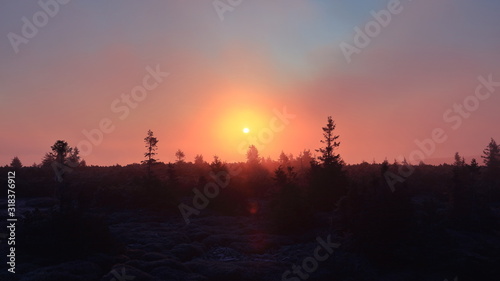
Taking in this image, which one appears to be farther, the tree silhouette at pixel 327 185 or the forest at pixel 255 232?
the tree silhouette at pixel 327 185

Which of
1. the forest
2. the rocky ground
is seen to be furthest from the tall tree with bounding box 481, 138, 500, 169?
the rocky ground

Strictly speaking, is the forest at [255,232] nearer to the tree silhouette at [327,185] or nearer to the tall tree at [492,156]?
the tree silhouette at [327,185]

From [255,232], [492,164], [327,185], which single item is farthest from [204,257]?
[492,164]

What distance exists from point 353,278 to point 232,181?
28.4 metres

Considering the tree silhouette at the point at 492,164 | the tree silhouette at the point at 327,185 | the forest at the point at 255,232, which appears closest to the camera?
the forest at the point at 255,232

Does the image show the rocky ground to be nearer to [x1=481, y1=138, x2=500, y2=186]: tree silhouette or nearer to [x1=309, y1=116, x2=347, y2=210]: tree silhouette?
[x1=309, y1=116, x2=347, y2=210]: tree silhouette

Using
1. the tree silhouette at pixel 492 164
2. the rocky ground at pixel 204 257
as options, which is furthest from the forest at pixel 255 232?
the tree silhouette at pixel 492 164

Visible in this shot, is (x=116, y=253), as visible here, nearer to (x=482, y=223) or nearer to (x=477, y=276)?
(x=477, y=276)

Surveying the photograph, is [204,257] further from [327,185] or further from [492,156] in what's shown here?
[492,156]

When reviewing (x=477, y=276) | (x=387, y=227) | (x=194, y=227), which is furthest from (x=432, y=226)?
(x=194, y=227)

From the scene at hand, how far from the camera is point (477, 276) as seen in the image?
27422 mm

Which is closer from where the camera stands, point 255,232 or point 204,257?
point 204,257

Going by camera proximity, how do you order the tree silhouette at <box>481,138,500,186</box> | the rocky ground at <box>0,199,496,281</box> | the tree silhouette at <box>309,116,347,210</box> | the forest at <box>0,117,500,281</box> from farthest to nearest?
the tree silhouette at <box>481,138,500,186</box>
the tree silhouette at <box>309,116,347,210</box>
the forest at <box>0,117,500,281</box>
the rocky ground at <box>0,199,496,281</box>

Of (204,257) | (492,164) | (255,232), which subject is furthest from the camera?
(492,164)
